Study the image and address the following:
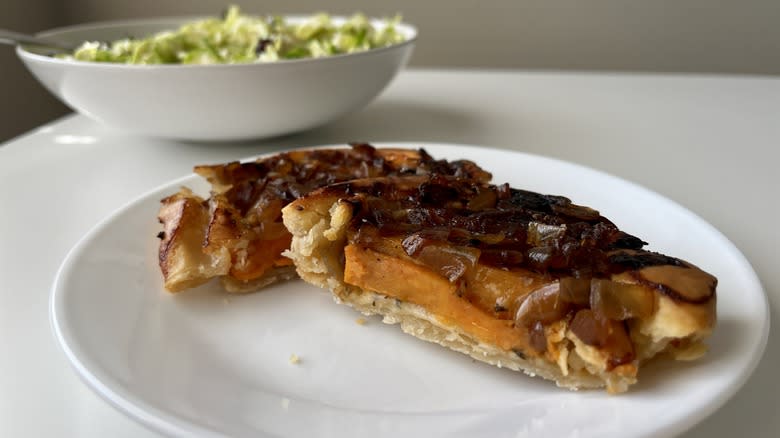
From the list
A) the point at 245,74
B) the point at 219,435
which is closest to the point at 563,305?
the point at 219,435

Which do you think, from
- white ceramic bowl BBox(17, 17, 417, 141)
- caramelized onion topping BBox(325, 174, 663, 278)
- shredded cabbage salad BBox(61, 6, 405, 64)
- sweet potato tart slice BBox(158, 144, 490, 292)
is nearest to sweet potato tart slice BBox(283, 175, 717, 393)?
caramelized onion topping BBox(325, 174, 663, 278)

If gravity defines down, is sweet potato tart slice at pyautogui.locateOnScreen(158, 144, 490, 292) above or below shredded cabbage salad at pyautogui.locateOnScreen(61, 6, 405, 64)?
below

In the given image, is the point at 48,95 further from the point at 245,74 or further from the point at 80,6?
the point at 245,74

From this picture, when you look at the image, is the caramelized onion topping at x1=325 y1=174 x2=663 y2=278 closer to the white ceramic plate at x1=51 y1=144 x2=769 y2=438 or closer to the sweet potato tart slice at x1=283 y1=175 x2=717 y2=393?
the sweet potato tart slice at x1=283 y1=175 x2=717 y2=393

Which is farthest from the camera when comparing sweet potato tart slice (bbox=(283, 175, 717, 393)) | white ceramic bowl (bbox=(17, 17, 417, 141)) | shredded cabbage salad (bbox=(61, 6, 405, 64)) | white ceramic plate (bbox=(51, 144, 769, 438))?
shredded cabbage salad (bbox=(61, 6, 405, 64))

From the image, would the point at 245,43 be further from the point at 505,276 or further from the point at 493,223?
the point at 505,276

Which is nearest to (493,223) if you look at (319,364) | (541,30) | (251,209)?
(319,364)

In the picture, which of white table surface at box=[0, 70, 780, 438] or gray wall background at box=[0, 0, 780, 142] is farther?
gray wall background at box=[0, 0, 780, 142]
